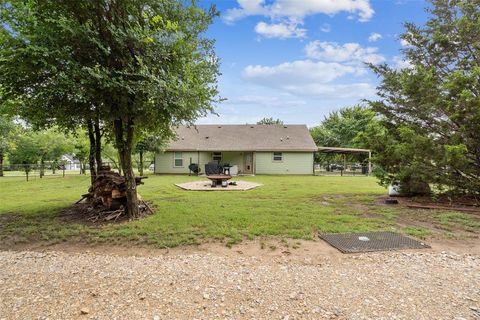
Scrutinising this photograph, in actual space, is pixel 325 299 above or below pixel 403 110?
below

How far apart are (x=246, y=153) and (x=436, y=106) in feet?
48.7

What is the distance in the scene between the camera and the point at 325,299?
2533 mm

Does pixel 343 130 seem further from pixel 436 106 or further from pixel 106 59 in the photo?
pixel 106 59

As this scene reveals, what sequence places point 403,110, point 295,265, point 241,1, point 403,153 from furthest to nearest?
point 241,1 < point 403,110 < point 403,153 < point 295,265

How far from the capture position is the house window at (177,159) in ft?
68.8

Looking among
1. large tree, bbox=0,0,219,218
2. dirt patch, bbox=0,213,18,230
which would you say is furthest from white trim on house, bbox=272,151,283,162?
dirt patch, bbox=0,213,18,230

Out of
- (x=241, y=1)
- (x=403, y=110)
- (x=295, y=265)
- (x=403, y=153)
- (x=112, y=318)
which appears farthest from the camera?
(x=241, y=1)

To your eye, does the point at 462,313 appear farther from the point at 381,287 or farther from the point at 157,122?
the point at 157,122

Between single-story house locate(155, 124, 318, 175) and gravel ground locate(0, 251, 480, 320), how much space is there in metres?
16.9

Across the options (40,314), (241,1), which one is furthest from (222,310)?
(241,1)

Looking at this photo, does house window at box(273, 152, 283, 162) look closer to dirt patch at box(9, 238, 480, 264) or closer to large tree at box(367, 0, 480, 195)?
large tree at box(367, 0, 480, 195)

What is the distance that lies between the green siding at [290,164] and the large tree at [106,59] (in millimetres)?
15304

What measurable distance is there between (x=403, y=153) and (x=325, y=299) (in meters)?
6.78

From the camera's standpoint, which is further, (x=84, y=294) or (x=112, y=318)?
(x=84, y=294)
